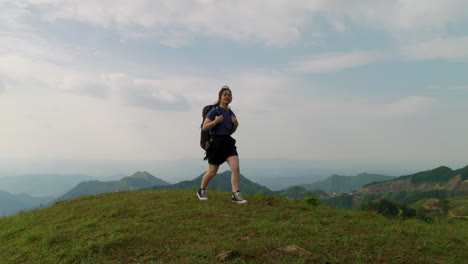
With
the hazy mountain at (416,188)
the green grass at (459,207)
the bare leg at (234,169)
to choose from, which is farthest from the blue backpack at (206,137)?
the hazy mountain at (416,188)

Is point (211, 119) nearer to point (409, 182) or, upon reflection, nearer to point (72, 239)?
point (72, 239)

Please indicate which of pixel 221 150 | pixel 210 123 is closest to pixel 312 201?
pixel 221 150

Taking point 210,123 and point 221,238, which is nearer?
point 221,238

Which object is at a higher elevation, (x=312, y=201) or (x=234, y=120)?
(x=234, y=120)

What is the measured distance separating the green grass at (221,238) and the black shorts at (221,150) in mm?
1261

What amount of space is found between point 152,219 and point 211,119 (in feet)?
9.41

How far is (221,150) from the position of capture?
7.42 m

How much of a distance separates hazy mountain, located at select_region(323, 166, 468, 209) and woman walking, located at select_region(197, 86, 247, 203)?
127 meters

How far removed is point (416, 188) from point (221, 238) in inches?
7537

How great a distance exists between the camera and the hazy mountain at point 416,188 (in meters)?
123

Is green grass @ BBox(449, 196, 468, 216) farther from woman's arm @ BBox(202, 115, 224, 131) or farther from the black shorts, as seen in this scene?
woman's arm @ BBox(202, 115, 224, 131)

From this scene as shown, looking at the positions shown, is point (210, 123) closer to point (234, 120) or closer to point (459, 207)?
point (234, 120)

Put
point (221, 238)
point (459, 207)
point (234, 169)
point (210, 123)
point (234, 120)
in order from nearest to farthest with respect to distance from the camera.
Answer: point (221, 238) < point (210, 123) < point (234, 169) < point (234, 120) < point (459, 207)

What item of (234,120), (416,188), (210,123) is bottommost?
(416,188)
